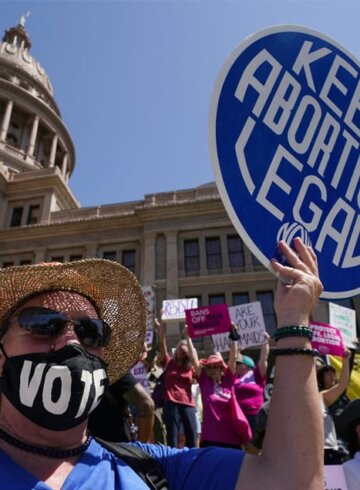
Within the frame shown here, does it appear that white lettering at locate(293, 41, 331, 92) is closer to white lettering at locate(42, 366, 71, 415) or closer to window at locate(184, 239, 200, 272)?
white lettering at locate(42, 366, 71, 415)

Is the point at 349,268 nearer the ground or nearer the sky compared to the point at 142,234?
nearer the ground

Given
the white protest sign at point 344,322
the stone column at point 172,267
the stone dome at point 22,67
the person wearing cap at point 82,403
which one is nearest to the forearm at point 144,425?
the person wearing cap at point 82,403

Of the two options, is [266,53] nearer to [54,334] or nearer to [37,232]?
[54,334]

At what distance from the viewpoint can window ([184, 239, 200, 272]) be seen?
2347 centimetres

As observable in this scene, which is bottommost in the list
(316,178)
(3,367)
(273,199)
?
(3,367)

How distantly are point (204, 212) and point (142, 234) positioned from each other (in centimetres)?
416

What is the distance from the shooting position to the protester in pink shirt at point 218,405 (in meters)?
4.57

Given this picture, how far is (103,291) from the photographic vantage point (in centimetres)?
183

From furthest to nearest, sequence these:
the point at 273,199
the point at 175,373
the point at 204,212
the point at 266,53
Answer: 1. the point at 204,212
2. the point at 175,373
3. the point at 266,53
4. the point at 273,199

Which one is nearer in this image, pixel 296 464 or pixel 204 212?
pixel 296 464

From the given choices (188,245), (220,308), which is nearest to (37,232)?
(188,245)

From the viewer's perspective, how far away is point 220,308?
866 centimetres

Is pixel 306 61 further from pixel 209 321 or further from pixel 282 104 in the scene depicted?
pixel 209 321

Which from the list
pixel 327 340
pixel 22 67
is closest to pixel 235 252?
pixel 327 340
